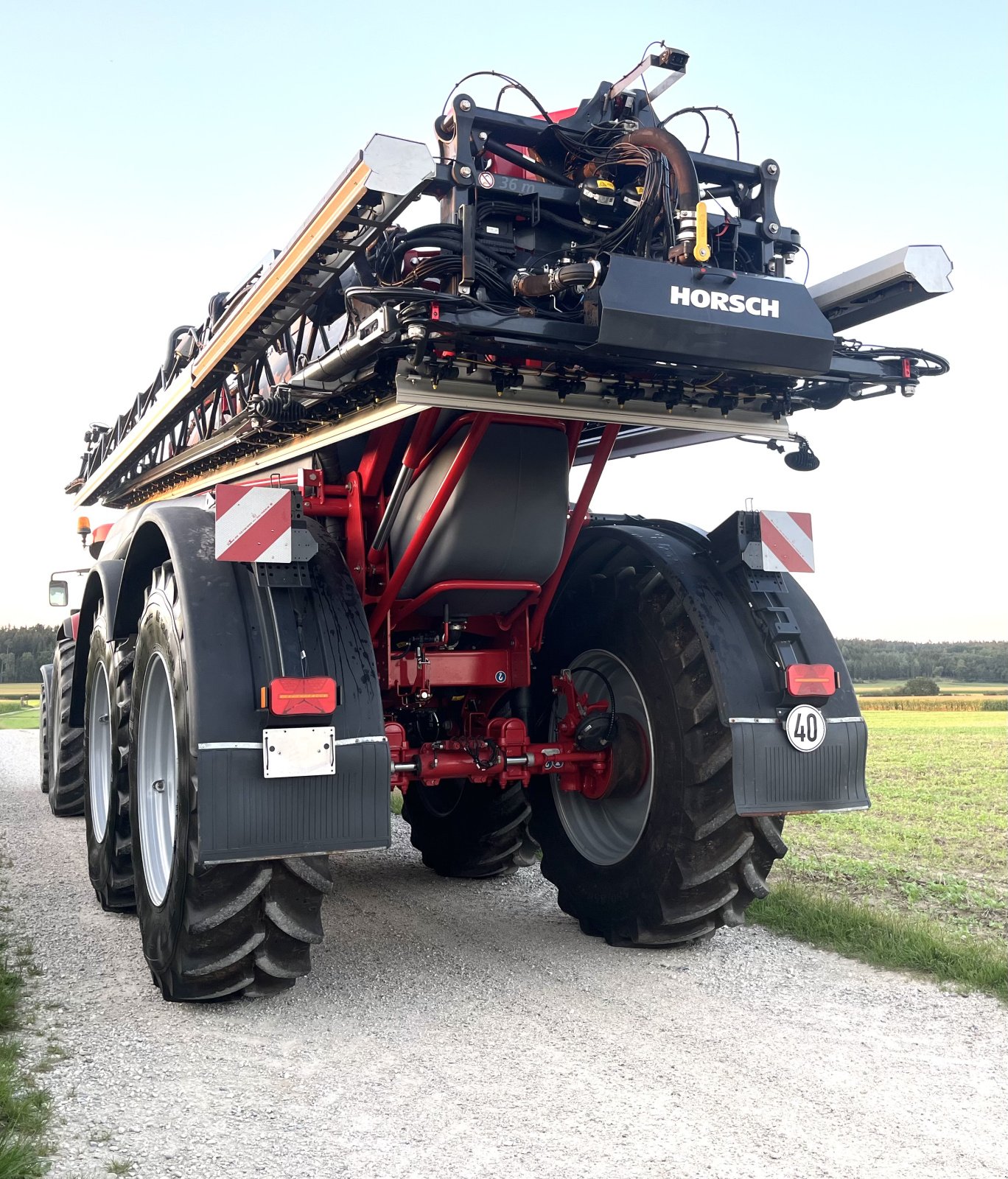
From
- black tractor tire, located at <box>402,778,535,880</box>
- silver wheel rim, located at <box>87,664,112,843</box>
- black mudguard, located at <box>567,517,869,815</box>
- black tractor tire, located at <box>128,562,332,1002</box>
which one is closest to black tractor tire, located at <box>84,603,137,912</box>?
silver wheel rim, located at <box>87,664,112,843</box>

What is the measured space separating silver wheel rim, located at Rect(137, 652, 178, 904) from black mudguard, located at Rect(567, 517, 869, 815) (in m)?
2.38

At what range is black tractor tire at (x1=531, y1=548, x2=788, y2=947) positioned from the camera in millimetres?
4887

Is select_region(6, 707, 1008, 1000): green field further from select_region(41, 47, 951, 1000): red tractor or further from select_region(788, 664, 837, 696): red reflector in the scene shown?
select_region(788, 664, 837, 696): red reflector

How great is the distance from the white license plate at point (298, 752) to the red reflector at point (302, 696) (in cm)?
7

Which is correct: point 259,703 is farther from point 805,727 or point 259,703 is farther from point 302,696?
point 805,727

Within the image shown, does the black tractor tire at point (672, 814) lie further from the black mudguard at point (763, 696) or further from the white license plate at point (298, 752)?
the white license plate at point (298, 752)

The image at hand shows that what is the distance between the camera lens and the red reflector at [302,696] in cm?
404

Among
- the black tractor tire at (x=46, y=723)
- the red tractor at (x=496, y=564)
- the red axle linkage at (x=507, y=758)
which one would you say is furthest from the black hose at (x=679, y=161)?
the black tractor tire at (x=46, y=723)

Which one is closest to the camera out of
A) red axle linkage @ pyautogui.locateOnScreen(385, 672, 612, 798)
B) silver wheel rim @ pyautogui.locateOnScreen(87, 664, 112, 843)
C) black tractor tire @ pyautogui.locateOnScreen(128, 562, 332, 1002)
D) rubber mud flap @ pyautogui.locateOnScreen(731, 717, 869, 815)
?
black tractor tire @ pyautogui.locateOnScreen(128, 562, 332, 1002)

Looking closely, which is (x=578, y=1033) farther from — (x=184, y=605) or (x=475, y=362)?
(x=475, y=362)

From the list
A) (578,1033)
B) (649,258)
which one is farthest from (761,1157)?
(649,258)

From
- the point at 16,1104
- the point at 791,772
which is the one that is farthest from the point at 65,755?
the point at 791,772

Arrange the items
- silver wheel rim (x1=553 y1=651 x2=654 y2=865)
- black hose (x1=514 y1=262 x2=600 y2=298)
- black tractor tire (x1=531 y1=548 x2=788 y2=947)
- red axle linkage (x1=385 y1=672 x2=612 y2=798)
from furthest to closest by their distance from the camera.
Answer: silver wheel rim (x1=553 y1=651 x2=654 y2=865)
red axle linkage (x1=385 y1=672 x2=612 y2=798)
black tractor tire (x1=531 y1=548 x2=788 y2=947)
black hose (x1=514 y1=262 x2=600 y2=298)

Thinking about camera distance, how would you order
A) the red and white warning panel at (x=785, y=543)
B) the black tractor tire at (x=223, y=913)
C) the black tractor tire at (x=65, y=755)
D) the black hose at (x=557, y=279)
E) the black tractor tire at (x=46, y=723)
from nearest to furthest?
1. the black hose at (x=557, y=279)
2. the black tractor tire at (x=223, y=913)
3. the red and white warning panel at (x=785, y=543)
4. the black tractor tire at (x=65, y=755)
5. the black tractor tire at (x=46, y=723)
